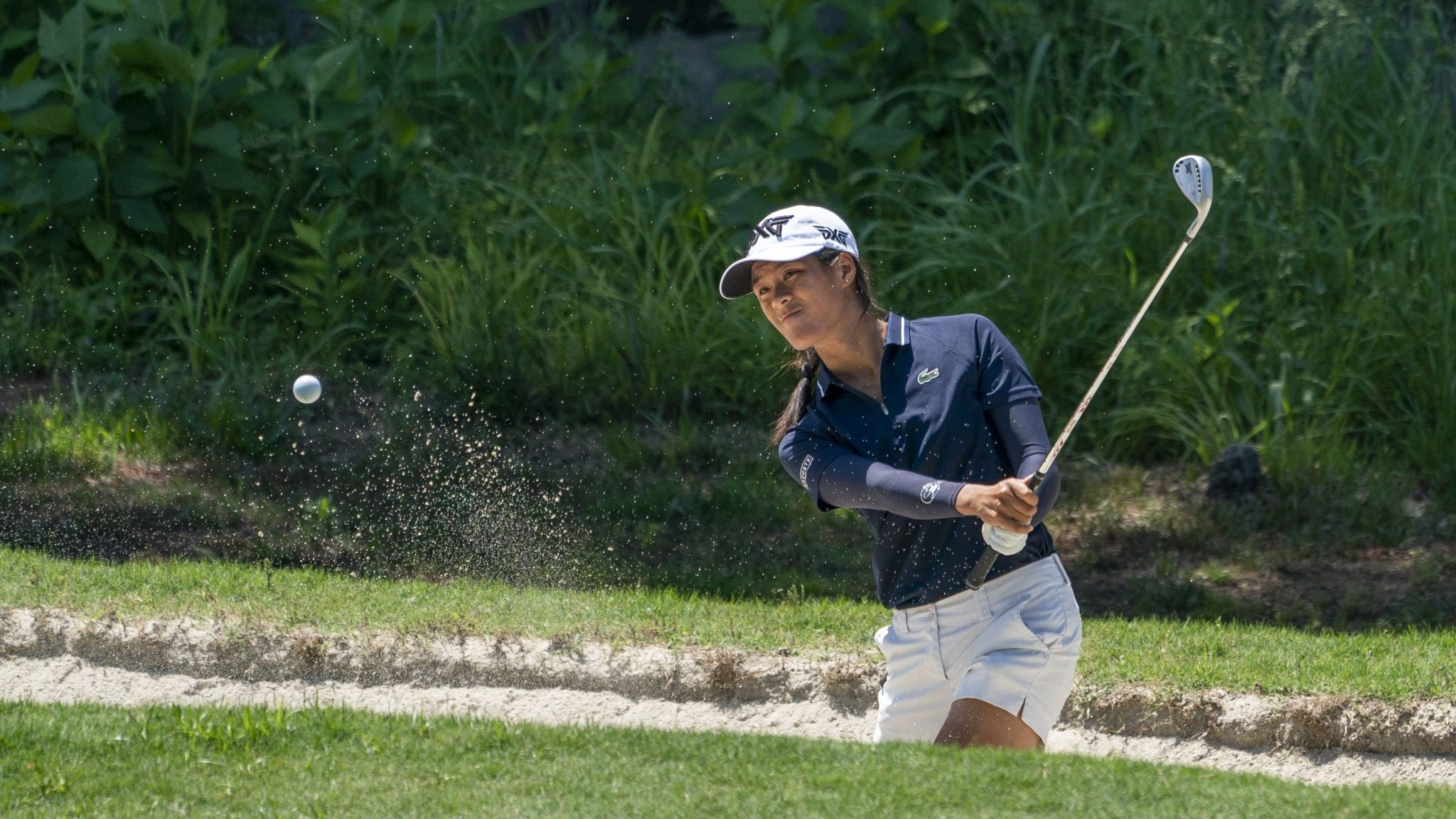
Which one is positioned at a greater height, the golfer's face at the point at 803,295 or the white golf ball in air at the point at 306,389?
the golfer's face at the point at 803,295

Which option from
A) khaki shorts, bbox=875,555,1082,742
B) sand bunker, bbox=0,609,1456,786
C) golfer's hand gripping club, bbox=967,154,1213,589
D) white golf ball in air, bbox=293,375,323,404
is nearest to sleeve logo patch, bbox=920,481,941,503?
golfer's hand gripping club, bbox=967,154,1213,589

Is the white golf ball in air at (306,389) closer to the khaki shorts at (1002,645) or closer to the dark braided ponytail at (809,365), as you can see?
A: the dark braided ponytail at (809,365)

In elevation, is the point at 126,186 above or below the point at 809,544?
above

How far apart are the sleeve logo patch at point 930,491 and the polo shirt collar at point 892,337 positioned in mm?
448

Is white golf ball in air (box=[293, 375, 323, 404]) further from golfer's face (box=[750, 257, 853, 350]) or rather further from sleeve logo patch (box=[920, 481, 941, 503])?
sleeve logo patch (box=[920, 481, 941, 503])

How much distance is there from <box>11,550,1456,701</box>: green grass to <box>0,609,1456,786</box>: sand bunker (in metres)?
0.08

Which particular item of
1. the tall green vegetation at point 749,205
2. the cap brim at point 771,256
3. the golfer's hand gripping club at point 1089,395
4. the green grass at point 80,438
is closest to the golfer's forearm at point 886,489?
the golfer's hand gripping club at point 1089,395

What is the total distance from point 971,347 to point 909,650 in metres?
0.70

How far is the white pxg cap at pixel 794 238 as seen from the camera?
3840 millimetres

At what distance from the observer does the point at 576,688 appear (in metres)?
5.84

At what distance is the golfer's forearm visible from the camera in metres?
3.59

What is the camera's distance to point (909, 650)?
3.97 metres

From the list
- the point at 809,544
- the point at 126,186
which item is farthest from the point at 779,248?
the point at 126,186

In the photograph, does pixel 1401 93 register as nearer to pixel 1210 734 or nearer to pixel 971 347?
→ pixel 1210 734
